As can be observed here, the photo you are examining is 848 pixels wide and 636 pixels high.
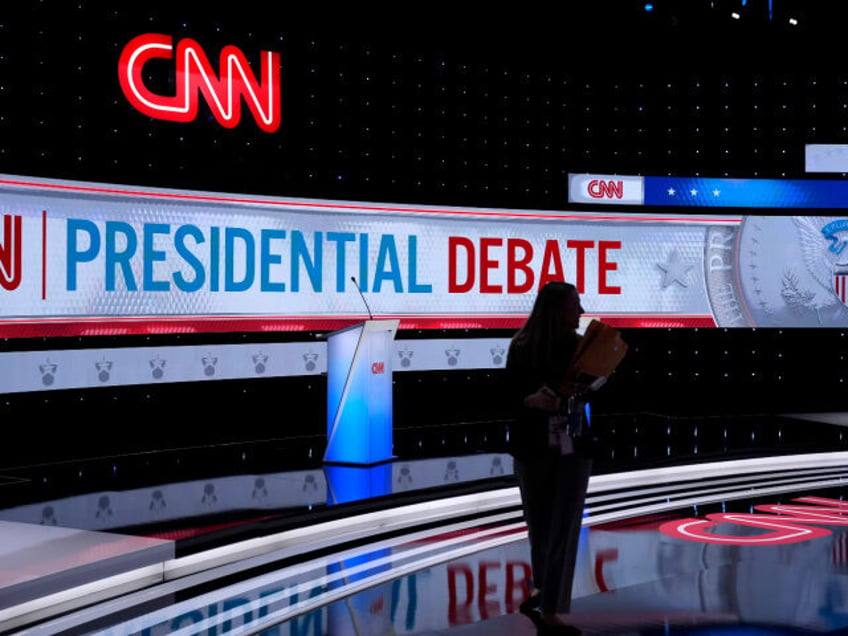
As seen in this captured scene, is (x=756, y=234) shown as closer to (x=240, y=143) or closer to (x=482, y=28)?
(x=482, y=28)

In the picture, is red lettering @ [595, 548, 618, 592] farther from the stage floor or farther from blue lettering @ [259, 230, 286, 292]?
blue lettering @ [259, 230, 286, 292]

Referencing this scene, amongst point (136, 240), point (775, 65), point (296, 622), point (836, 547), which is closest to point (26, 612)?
point (296, 622)

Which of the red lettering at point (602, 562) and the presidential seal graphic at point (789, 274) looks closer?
the red lettering at point (602, 562)

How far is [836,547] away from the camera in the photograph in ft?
18.9

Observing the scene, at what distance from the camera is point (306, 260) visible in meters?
9.62

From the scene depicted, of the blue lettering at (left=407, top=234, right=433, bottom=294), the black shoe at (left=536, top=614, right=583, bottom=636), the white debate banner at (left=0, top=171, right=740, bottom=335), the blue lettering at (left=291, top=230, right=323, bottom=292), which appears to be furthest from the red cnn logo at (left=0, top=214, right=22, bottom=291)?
the black shoe at (left=536, top=614, right=583, bottom=636)

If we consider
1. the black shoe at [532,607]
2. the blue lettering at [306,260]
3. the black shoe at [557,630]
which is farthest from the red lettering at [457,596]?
the blue lettering at [306,260]

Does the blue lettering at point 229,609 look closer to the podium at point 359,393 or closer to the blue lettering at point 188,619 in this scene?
the blue lettering at point 188,619

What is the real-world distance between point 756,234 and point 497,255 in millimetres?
2800

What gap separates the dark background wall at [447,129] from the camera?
27.0 feet

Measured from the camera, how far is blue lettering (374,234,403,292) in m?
10.1

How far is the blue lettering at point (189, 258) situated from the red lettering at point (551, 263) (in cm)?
354

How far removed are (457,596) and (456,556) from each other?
0.80 meters

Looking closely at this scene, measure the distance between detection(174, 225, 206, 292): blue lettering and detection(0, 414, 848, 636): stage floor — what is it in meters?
1.94
